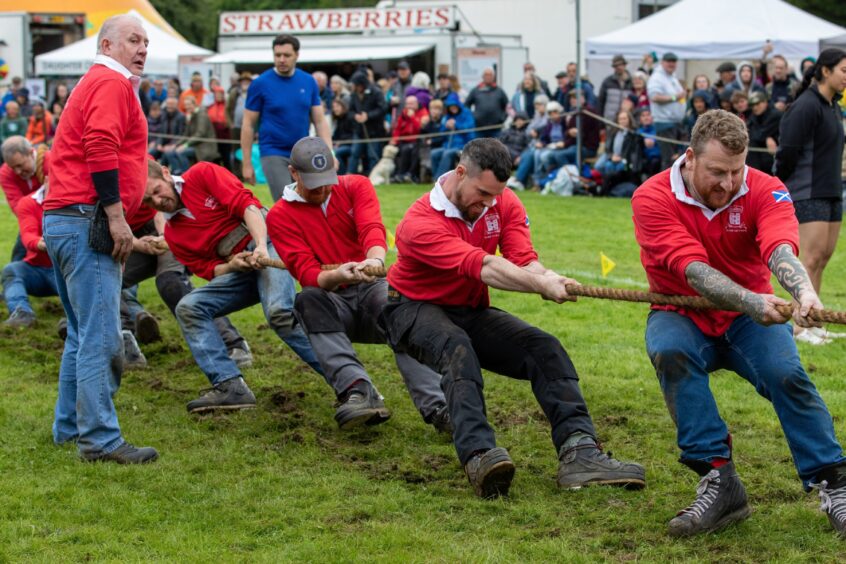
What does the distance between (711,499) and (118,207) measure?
10.1 feet

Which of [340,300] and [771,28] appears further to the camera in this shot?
[771,28]

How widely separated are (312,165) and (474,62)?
18532 mm

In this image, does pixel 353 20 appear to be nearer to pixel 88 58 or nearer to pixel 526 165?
pixel 88 58

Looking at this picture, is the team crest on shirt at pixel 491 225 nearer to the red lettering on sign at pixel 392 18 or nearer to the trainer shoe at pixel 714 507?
the trainer shoe at pixel 714 507

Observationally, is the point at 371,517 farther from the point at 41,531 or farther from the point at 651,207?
the point at 651,207

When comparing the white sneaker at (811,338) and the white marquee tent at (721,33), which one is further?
the white marquee tent at (721,33)

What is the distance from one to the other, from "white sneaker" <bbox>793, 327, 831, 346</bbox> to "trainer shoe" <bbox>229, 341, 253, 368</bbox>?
12.7 ft

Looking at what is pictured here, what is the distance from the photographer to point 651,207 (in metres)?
4.89

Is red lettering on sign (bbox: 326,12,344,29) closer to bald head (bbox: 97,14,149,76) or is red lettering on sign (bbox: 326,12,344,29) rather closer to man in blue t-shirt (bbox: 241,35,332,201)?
man in blue t-shirt (bbox: 241,35,332,201)

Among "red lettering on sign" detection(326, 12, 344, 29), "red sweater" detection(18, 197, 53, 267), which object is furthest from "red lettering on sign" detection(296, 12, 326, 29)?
"red sweater" detection(18, 197, 53, 267)

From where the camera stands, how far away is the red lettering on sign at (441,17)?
25.6 meters

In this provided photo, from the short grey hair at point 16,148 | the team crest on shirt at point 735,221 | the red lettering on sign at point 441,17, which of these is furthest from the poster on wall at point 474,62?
the team crest on shirt at point 735,221

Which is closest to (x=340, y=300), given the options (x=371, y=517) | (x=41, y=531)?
(x=371, y=517)

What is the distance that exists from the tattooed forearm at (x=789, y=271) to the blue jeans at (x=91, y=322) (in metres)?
3.20
